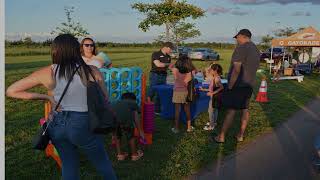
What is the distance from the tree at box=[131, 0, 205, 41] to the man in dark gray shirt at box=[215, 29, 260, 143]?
24.7 meters

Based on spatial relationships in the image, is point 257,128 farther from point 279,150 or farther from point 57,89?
point 57,89

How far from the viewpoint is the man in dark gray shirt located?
6387 mm

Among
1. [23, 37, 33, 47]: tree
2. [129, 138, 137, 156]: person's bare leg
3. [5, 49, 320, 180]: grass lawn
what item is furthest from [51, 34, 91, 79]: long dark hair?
[23, 37, 33, 47]: tree

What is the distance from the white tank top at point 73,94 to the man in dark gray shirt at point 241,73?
3.60 metres

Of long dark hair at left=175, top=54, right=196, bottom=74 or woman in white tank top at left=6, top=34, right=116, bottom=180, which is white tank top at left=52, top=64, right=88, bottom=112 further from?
long dark hair at left=175, top=54, right=196, bottom=74

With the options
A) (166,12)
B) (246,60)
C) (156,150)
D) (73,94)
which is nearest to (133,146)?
(156,150)

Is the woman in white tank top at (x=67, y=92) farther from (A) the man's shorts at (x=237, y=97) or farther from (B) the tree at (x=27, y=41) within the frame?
(B) the tree at (x=27, y=41)

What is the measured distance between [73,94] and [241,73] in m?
3.77

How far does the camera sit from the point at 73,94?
3.37 m

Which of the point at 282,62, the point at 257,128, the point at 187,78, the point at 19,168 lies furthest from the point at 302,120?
the point at 282,62

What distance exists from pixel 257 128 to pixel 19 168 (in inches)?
192

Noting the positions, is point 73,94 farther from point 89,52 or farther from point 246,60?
point 246,60

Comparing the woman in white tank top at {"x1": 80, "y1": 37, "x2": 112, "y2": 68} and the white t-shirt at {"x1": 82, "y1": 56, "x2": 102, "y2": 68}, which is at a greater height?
the woman in white tank top at {"x1": 80, "y1": 37, "x2": 112, "y2": 68}

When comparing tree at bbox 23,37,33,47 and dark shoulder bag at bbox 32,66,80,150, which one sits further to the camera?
tree at bbox 23,37,33,47
